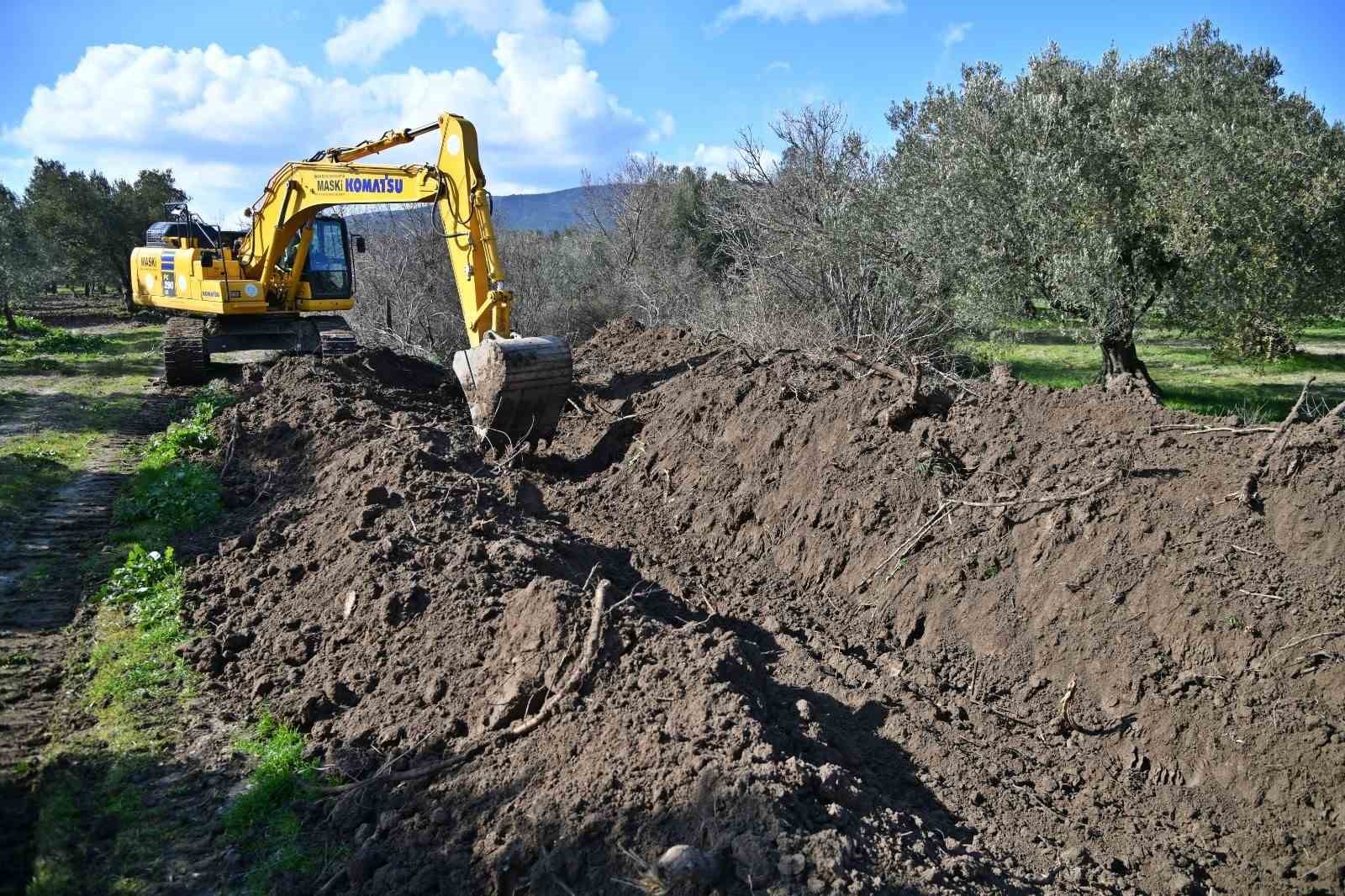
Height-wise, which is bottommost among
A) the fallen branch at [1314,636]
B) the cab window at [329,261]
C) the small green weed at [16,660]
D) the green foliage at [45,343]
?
the small green weed at [16,660]

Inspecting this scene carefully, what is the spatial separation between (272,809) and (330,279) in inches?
496

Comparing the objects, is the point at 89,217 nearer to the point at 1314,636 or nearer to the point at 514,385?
the point at 514,385

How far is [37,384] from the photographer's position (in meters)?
16.5

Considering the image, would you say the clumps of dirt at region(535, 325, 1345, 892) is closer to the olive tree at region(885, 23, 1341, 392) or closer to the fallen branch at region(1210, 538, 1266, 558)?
the fallen branch at region(1210, 538, 1266, 558)

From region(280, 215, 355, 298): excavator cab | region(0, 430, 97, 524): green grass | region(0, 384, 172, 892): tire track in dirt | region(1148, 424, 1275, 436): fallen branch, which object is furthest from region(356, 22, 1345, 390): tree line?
region(0, 384, 172, 892): tire track in dirt

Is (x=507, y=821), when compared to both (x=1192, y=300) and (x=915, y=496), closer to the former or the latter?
(x=915, y=496)

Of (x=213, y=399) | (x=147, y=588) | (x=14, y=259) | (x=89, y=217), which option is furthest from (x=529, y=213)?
(x=147, y=588)

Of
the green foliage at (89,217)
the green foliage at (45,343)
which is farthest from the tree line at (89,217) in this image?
the green foliage at (45,343)

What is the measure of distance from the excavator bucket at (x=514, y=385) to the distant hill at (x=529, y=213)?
12.3 meters

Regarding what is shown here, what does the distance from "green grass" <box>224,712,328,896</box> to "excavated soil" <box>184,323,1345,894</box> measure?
0.15 meters

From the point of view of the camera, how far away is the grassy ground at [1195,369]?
14.6 meters

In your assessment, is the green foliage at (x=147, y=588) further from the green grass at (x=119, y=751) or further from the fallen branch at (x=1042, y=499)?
the fallen branch at (x=1042, y=499)

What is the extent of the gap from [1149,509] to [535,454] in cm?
659

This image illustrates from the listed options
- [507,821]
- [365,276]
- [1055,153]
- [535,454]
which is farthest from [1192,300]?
[365,276]
